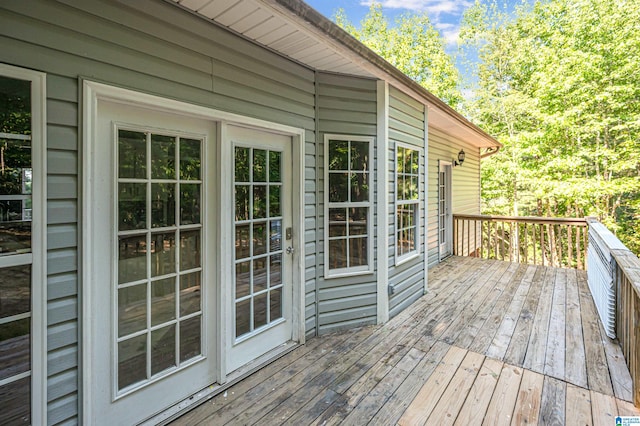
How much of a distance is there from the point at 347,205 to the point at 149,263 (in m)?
1.97

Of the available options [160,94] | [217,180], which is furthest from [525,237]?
[160,94]

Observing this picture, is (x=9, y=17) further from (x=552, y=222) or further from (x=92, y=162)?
(x=552, y=222)

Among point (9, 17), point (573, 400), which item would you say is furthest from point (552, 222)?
point (9, 17)

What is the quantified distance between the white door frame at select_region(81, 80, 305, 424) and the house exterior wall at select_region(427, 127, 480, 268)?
11.8 ft

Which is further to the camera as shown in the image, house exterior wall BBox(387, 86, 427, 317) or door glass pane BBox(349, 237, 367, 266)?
house exterior wall BBox(387, 86, 427, 317)

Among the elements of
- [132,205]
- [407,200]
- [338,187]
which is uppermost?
[338,187]

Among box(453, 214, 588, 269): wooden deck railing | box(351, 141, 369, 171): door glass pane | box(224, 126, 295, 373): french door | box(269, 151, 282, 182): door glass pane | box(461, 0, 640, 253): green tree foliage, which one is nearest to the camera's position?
box(224, 126, 295, 373): french door

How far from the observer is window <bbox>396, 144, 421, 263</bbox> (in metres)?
3.80

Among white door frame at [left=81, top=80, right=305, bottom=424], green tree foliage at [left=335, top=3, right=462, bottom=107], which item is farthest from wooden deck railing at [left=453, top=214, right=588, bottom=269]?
green tree foliage at [left=335, top=3, right=462, bottom=107]

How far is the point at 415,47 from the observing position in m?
13.6

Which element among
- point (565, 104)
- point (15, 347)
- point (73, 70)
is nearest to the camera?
point (15, 347)

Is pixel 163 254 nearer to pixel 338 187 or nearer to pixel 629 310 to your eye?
pixel 338 187

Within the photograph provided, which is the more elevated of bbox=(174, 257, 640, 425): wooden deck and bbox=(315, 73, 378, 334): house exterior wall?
bbox=(315, 73, 378, 334): house exterior wall

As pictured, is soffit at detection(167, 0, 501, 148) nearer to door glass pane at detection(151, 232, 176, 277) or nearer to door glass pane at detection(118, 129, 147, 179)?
door glass pane at detection(118, 129, 147, 179)
